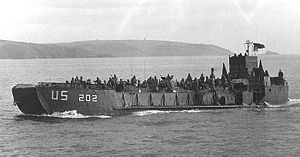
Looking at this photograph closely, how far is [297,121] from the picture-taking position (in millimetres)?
39281

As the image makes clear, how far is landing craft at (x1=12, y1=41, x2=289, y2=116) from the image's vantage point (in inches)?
1510

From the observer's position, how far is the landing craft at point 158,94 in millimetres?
38344

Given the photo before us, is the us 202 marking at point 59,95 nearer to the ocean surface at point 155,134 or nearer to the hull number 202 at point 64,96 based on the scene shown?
the hull number 202 at point 64,96

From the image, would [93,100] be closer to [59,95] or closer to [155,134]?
[59,95]

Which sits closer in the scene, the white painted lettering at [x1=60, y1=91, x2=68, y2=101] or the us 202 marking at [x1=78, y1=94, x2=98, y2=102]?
the white painted lettering at [x1=60, y1=91, x2=68, y2=101]

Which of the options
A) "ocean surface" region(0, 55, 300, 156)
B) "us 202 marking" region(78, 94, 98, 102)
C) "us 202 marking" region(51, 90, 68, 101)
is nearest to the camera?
"ocean surface" region(0, 55, 300, 156)

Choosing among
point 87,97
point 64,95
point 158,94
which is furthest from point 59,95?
point 158,94

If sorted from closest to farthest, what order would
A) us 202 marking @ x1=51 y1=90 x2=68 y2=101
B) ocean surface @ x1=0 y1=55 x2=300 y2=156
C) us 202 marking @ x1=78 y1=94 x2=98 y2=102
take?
ocean surface @ x1=0 y1=55 x2=300 y2=156 → us 202 marking @ x1=51 y1=90 x2=68 y2=101 → us 202 marking @ x1=78 y1=94 x2=98 y2=102

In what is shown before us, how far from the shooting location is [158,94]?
139 feet

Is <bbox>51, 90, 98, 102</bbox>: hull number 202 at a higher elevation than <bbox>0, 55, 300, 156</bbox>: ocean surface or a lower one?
higher

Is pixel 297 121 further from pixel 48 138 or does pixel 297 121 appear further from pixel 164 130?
pixel 48 138

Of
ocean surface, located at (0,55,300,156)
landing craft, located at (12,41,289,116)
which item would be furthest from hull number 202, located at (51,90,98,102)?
ocean surface, located at (0,55,300,156)

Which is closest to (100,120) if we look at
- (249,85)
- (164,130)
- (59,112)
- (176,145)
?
(59,112)

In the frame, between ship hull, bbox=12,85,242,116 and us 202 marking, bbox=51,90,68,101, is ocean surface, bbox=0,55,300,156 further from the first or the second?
us 202 marking, bbox=51,90,68,101
